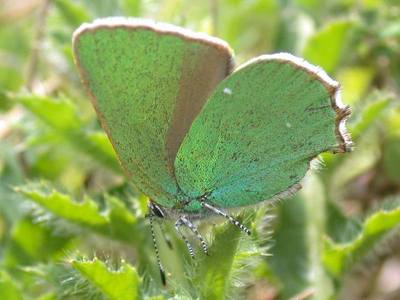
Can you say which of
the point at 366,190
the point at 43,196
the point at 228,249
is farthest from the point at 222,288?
the point at 366,190

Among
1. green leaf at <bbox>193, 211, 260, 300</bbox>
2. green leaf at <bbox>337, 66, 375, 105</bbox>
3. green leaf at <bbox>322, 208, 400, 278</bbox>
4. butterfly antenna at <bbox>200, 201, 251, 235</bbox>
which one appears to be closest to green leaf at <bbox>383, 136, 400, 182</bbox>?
green leaf at <bbox>337, 66, 375, 105</bbox>

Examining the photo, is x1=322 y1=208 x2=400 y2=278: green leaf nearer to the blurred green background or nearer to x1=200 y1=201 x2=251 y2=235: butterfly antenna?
the blurred green background

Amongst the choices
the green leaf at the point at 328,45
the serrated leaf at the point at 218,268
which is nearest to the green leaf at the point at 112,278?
the serrated leaf at the point at 218,268

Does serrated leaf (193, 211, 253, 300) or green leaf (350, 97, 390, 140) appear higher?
green leaf (350, 97, 390, 140)

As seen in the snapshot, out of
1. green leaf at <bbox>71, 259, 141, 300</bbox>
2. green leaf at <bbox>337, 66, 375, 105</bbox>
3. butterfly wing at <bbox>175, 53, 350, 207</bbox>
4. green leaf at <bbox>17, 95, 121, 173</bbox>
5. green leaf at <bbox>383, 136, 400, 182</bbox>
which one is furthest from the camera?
green leaf at <bbox>337, 66, 375, 105</bbox>

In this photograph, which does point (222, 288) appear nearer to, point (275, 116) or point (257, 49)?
point (275, 116)

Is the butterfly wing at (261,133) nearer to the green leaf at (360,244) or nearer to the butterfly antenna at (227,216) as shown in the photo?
the butterfly antenna at (227,216)
